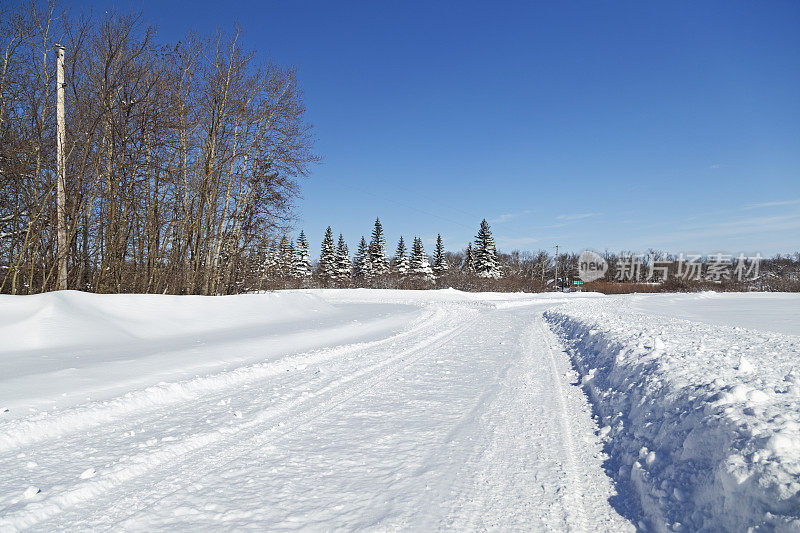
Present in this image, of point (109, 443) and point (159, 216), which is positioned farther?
point (159, 216)

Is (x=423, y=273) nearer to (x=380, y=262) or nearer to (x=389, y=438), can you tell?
(x=380, y=262)

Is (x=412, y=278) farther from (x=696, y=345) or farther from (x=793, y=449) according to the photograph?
(x=793, y=449)

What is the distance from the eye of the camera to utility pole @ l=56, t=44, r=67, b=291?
33.5 ft

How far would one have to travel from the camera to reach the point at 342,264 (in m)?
62.5

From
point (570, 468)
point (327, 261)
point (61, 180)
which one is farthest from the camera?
point (327, 261)

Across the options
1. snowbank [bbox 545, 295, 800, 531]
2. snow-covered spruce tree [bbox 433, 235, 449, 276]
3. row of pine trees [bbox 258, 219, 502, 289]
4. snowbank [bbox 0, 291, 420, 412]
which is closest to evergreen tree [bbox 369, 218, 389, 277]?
row of pine trees [bbox 258, 219, 502, 289]

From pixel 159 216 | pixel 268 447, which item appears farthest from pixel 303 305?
pixel 268 447

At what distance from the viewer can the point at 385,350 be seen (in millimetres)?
8359

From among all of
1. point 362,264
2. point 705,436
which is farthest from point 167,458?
point 362,264

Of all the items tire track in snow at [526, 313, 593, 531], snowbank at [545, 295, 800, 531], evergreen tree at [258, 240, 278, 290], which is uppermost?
evergreen tree at [258, 240, 278, 290]

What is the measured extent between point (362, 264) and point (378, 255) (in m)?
3.49

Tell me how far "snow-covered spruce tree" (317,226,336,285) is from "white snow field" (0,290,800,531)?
52.9 metres

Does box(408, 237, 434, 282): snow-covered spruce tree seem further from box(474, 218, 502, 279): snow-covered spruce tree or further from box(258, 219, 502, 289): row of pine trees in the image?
box(474, 218, 502, 279): snow-covered spruce tree

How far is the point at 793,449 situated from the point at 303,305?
14117 millimetres
